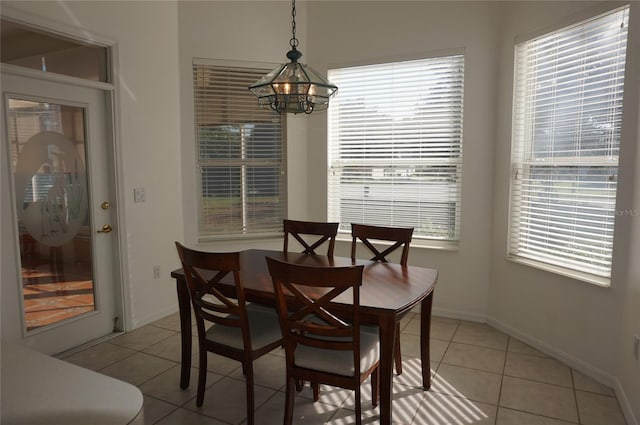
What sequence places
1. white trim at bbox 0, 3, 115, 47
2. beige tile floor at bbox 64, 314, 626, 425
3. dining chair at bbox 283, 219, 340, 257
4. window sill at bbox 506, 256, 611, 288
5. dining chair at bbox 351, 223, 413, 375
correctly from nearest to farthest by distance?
beige tile floor at bbox 64, 314, 626, 425, white trim at bbox 0, 3, 115, 47, window sill at bbox 506, 256, 611, 288, dining chair at bbox 351, 223, 413, 375, dining chair at bbox 283, 219, 340, 257

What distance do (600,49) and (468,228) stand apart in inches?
65.6

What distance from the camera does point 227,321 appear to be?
2.30 m

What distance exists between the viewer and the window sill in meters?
2.74

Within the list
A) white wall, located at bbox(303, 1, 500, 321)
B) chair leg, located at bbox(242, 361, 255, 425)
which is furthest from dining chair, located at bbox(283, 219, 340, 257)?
white wall, located at bbox(303, 1, 500, 321)

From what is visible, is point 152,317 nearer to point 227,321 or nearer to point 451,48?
point 227,321

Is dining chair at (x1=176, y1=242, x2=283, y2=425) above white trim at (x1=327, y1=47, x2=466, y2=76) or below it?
below

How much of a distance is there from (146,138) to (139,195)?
490mm

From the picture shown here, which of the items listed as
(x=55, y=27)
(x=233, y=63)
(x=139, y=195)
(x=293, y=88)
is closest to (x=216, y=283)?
(x=293, y=88)

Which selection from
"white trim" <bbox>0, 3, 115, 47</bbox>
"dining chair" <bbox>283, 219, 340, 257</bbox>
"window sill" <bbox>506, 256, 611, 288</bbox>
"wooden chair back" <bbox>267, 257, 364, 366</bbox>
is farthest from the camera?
"dining chair" <bbox>283, 219, 340, 257</bbox>

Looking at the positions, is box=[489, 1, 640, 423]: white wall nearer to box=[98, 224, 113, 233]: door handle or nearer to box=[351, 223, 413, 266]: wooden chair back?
box=[351, 223, 413, 266]: wooden chair back

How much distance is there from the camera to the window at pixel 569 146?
2.71 meters

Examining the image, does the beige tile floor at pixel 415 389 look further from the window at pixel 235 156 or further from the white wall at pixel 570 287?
the window at pixel 235 156

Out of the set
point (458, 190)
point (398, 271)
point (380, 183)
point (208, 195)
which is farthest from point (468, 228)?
point (208, 195)

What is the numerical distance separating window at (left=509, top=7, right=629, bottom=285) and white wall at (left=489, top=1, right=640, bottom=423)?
0.08 m
